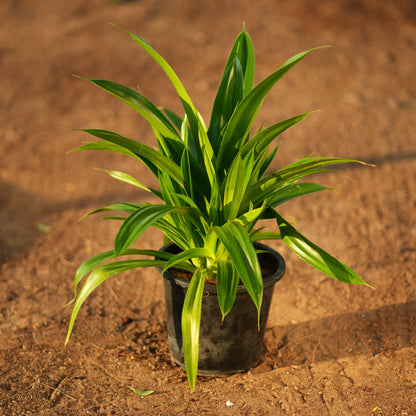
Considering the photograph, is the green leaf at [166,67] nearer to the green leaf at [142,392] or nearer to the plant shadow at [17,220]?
the green leaf at [142,392]

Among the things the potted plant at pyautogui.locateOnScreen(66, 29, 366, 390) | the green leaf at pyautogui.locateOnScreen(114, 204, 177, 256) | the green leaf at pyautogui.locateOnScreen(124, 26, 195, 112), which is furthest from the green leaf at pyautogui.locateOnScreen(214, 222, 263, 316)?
the green leaf at pyautogui.locateOnScreen(124, 26, 195, 112)

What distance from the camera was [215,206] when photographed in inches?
80.7

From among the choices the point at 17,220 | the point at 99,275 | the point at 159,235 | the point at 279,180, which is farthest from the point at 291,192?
the point at 17,220

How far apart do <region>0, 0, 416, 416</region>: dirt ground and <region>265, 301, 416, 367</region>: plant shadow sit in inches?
0.4

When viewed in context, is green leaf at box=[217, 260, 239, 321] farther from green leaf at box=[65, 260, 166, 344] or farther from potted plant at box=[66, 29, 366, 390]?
green leaf at box=[65, 260, 166, 344]

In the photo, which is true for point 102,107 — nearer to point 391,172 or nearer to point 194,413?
point 391,172

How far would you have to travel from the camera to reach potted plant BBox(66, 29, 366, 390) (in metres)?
1.89

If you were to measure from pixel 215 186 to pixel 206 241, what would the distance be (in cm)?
28

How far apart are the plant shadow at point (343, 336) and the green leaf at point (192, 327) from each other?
692 mm

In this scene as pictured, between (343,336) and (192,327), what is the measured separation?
3.53 feet

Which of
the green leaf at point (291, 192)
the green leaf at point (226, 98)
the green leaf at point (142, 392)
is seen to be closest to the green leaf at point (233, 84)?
the green leaf at point (226, 98)

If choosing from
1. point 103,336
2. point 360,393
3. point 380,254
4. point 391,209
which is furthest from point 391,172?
point 103,336

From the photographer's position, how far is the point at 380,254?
3.39 m

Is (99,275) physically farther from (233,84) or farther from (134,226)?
(233,84)
